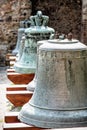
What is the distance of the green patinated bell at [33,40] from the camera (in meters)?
3.46

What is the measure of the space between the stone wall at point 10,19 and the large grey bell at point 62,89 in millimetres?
6397

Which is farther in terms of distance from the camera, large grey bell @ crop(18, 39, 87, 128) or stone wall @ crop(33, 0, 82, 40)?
stone wall @ crop(33, 0, 82, 40)

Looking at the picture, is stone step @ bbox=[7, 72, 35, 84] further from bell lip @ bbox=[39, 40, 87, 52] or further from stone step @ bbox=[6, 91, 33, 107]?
bell lip @ bbox=[39, 40, 87, 52]

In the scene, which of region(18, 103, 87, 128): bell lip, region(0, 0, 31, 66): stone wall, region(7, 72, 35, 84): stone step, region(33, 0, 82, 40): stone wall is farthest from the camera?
region(33, 0, 82, 40): stone wall

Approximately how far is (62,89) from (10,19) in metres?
6.65

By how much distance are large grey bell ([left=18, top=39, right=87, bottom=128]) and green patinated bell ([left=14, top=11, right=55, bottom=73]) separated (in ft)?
3.72

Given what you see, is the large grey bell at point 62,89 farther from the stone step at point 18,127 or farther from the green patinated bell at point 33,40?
the green patinated bell at point 33,40

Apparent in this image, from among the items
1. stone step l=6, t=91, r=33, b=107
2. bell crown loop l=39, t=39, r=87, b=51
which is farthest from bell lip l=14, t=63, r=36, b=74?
bell crown loop l=39, t=39, r=87, b=51

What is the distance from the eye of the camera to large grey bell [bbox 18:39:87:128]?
224 cm

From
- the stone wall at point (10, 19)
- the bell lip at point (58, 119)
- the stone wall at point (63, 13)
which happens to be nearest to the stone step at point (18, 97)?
the bell lip at point (58, 119)

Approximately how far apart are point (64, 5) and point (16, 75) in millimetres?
5551

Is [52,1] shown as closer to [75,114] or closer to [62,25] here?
[62,25]

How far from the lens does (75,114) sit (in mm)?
2240

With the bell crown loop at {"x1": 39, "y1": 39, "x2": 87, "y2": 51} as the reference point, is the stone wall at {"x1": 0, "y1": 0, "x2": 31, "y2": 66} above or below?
below
